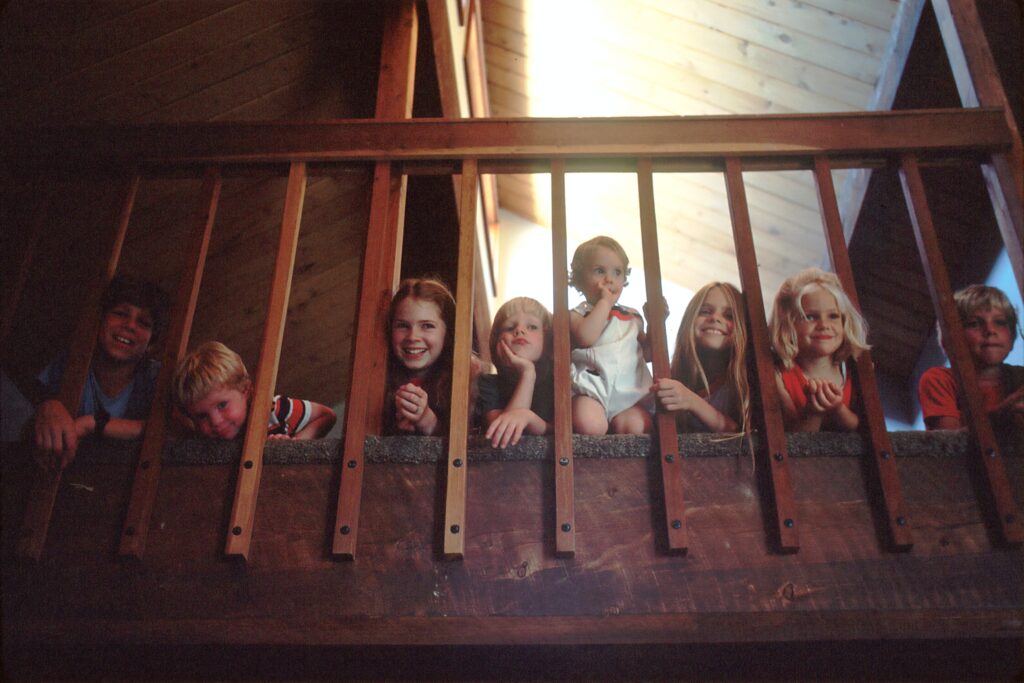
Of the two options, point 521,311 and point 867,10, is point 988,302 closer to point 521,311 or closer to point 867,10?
point 521,311

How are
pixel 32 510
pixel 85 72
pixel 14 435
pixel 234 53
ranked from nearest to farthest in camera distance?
pixel 32 510, pixel 85 72, pixel 234 53, pixel 14 435

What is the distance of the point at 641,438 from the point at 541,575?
0.33 metres

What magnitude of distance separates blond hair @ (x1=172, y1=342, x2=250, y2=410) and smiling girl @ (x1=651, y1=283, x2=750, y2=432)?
1.00 m

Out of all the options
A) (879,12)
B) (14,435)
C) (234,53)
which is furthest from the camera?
(14,435)

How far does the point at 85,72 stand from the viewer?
2.73 m

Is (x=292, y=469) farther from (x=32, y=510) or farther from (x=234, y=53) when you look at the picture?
(x=234, y=53)

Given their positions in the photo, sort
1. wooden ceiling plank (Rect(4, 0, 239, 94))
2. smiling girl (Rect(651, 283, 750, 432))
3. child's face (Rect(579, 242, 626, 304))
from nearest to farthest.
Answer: smiling girl (Rect(651, 283, 750, 432)) → child's face (Rect(579, 242, 626, 304)) → wooden ceiling plank (Rect(4, 0, 239, 94))

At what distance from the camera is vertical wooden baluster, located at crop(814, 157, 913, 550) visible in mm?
1565

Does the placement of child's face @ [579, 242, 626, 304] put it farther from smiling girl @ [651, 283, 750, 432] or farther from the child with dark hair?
the child with dark hair

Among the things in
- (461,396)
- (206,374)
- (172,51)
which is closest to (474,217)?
(461,396)

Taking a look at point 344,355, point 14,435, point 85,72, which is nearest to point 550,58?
point 344,355

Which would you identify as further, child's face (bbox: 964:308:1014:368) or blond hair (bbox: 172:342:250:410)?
child's face (bbox: 964:308:1014:368)

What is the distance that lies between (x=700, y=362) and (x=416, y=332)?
66cm

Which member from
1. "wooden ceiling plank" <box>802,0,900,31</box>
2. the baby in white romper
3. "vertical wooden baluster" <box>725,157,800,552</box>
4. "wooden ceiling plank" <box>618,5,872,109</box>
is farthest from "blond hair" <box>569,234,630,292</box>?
"wooden ceiling plank" <box>618,5,872,109</box>
